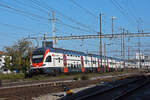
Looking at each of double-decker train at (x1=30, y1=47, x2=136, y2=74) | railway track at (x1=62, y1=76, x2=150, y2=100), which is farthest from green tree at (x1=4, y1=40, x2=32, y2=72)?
railway track at (x1=62, y1=76, x2=150, y2=100)

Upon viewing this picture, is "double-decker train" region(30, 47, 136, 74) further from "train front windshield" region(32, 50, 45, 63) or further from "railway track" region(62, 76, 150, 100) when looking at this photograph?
"railway track" region(62, 76, 150, 100)

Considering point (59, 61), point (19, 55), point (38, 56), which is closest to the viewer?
point (38, 56)

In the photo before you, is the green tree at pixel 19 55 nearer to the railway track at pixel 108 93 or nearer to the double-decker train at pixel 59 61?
the double-decker train at pixel 59 61

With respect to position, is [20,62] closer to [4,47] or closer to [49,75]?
[4,47]

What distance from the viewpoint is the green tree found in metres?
53.9

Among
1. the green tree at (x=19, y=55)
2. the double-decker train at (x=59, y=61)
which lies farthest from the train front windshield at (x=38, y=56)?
the green tree at (x=19, y=55)

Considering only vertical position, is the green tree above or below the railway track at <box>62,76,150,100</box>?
above

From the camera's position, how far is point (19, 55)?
56.2 m

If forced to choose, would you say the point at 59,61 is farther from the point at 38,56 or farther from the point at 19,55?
the point at 19,55

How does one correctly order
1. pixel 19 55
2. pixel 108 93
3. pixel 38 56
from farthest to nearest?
1. pixel 19 55
2. pixel 38 56
3. pixel 108 93

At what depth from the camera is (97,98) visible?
564 inches

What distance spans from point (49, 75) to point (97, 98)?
19875 mm

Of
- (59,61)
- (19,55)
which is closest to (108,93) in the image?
(59,61)

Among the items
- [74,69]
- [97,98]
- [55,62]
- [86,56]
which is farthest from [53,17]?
[97,98]
